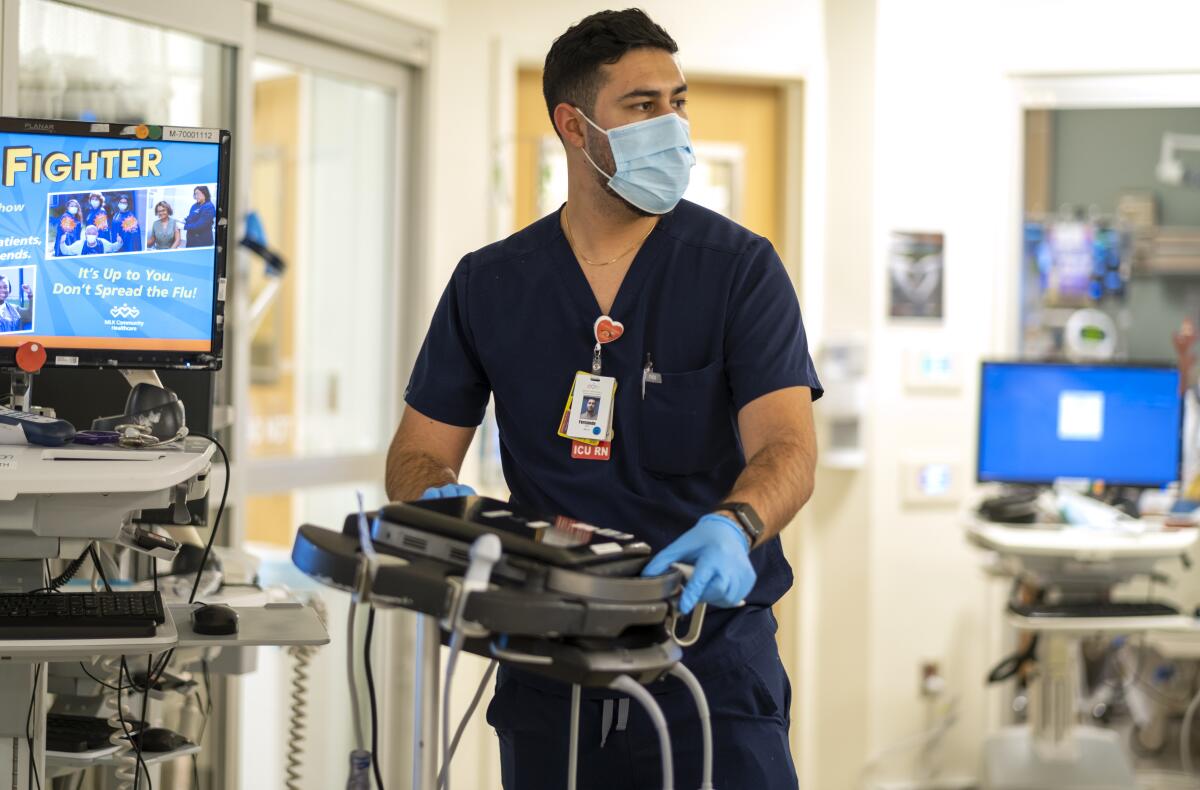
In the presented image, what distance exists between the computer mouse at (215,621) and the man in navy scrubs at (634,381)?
10.5 inches

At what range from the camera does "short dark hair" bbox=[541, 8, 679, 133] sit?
1.74 m

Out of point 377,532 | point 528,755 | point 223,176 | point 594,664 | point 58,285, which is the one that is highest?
point 223,176

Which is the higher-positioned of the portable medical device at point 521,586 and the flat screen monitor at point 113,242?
the flat screen monitor at point 113,242

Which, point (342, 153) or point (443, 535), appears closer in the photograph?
point (443, 535)

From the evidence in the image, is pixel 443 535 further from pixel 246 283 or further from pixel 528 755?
pixel 246 283

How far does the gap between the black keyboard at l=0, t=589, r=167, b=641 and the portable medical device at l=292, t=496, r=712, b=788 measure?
0.36 metres

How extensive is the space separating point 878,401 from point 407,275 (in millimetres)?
1385

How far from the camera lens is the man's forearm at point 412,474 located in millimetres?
1673

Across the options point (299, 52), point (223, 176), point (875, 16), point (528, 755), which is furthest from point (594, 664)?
point (875, 16)

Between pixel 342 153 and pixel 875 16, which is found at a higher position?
pixel 875 16

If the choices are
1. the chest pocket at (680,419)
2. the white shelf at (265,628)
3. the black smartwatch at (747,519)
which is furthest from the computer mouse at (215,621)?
the black smartwatch at (747,519)

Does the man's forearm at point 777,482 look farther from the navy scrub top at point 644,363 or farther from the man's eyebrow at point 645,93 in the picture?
the man's eyebrow at point 645,93

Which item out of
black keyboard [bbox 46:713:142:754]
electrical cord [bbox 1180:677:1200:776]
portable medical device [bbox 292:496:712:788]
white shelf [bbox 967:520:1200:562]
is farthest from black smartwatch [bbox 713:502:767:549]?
electrical cord [bbox 1180:677:1200:776]

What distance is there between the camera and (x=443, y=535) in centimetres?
121
